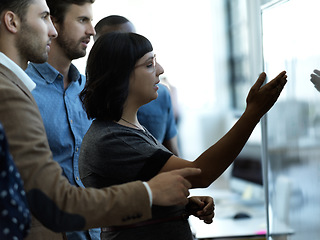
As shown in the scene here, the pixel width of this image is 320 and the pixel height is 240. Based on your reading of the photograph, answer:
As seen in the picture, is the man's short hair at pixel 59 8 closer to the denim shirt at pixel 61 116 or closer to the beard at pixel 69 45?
the beard at pixel 69 45

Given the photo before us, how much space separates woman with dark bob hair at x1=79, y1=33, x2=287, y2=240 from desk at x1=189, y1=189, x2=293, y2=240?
0.48 m

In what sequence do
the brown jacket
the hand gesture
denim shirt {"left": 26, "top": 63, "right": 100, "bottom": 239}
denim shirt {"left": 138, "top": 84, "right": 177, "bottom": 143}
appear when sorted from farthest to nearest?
denim shirt {"left": 138, "top": 84, "right": 177, "bottom": 143}
denim shirt {"left": 26, "top": 63, "right": 100, "bottom": 239}
the hand gesture
the brown jacket

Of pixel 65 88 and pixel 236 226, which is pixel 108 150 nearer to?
pixel 65 88

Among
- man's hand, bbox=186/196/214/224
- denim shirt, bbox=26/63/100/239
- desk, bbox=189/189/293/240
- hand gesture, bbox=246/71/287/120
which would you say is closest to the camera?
hand gesture, bbox=246/71/287/120

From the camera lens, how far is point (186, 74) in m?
5.36

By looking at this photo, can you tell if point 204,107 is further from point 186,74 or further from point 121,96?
point 121,96

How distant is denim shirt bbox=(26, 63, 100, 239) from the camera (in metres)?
1.70

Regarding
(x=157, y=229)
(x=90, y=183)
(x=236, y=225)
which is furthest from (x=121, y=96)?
(x=236, y=225)

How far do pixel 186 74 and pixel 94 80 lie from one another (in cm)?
408

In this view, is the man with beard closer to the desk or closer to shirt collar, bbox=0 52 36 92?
shirt collar, bbox=0 52 36 92

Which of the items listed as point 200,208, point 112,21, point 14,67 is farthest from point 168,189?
point 112,21

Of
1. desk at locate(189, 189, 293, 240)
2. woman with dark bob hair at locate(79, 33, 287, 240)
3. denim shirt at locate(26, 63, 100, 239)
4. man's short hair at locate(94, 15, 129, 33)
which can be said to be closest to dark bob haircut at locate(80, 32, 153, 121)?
woman with dark bob hair at locate(79, 33, 287, 240)

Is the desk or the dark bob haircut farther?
the desk

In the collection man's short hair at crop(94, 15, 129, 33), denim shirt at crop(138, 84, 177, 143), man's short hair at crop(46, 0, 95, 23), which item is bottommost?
denim shirt at crop(138, 84, 177, 143)
